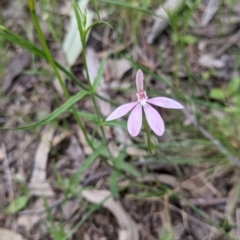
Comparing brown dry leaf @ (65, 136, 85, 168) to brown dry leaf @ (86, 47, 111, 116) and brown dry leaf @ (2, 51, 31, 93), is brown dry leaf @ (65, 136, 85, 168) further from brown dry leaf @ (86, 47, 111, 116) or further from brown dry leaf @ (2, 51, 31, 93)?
brown dry leaf @ (2, 51, 31, 93)

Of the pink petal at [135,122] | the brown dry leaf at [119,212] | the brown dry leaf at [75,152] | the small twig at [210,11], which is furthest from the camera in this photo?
the small twig at [210,11]

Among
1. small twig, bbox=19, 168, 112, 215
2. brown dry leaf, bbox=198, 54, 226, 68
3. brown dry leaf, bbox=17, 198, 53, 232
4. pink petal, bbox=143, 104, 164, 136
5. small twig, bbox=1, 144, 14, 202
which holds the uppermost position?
brown dry leaf, bbox=198, 54, 226, 68

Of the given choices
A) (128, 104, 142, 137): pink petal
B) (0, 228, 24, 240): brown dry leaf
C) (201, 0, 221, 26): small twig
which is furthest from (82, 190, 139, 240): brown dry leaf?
(201, 0, 221, 26): small twig

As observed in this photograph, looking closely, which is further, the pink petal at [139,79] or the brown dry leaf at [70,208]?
the brown dry leaf at [70,208]

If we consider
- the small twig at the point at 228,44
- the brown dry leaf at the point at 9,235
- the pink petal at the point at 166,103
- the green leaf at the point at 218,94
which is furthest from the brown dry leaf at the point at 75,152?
the pink petal at the point at 166,103

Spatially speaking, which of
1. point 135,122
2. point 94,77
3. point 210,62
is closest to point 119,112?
point 135,122

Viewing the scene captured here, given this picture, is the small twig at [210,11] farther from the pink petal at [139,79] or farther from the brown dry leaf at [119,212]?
the pink petal at [139,79]
